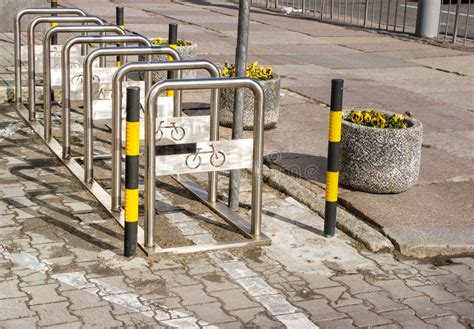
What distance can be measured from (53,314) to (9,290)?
489mm

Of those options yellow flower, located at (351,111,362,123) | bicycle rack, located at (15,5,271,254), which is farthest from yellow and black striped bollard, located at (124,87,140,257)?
yellow flower, located at (351,111,362,123)

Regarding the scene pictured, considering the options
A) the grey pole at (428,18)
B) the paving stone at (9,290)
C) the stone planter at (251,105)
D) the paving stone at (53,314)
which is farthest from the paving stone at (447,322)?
the grey pole at (428,18)

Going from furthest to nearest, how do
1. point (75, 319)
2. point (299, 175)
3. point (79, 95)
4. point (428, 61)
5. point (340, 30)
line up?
point (340, 30)
point (428, 61)
point (79, 95)
point (299, 175)
point (75, 319)

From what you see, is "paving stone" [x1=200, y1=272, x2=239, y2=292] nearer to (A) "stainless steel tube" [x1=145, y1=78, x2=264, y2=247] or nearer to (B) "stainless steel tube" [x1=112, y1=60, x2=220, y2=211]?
(A) "stainless steel tube" [x1=145, y1=78, x2=264, y2=247]

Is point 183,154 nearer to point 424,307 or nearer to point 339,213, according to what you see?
point 339,213

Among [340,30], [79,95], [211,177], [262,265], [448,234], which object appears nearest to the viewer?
[262,265]

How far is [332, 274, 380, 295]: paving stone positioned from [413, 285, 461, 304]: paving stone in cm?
33

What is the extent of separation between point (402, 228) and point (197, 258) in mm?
1734

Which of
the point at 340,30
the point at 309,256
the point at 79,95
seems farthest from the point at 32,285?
the point at 340,30

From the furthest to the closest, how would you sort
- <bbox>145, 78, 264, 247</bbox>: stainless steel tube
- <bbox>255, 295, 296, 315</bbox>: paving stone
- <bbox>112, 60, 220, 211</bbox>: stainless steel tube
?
<bbox>112, 60, 220, 211</bbox>: stainless steel tube → <bbox>145, 78, 264, 247</bbox>: stainless steel tube → <bbox>255, 295, 296, 315</bbox>: paving stone

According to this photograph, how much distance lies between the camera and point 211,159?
7.21 metres

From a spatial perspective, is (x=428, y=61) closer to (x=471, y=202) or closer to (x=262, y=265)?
(x=471, y=202)

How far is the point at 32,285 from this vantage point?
6.39 m

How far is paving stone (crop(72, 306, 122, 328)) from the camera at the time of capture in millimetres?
5855
